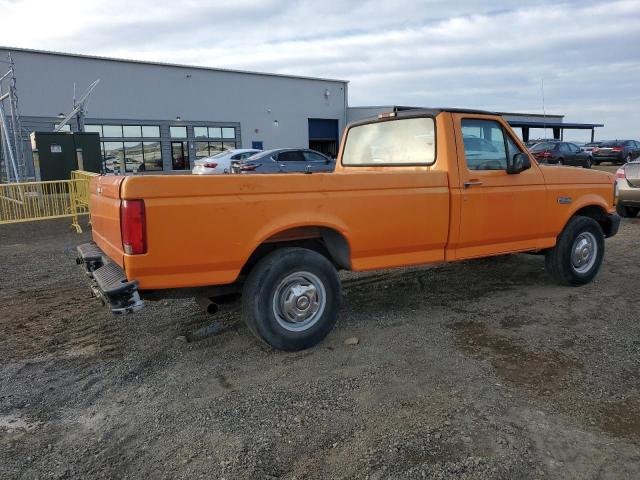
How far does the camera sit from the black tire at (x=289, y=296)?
12.8ft

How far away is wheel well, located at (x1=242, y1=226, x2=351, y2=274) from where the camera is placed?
4.11 m

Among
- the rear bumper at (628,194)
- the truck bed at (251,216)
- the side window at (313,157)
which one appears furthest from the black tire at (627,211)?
the side window at (313,157)

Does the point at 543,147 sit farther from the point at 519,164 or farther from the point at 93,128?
the point at 519,164

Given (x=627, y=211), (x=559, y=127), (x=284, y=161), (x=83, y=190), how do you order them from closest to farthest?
(x=83, y=190) → (x=627, y=211) → (x=284, y=161) → (x=559, y=127)

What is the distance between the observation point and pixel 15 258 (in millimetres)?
8094

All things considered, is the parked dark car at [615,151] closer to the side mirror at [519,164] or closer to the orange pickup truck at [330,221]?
the orange pickup truck at [330,221]

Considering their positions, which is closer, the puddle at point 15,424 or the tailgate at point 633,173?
the puddle at point 15,424

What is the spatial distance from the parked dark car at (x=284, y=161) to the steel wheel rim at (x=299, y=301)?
13.0m

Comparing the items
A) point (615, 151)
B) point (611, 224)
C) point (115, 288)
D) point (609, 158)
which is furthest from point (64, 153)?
point (615, 151)

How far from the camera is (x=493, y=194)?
493 cm

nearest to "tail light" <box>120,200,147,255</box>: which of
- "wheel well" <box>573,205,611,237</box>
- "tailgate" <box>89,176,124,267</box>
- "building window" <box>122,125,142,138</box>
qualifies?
"tailgate" <box>89,176,124,267</box>

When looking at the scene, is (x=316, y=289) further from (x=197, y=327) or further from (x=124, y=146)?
(x=124, y=146)

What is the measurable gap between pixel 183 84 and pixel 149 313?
1136 inches

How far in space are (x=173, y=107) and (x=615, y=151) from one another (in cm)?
2748
